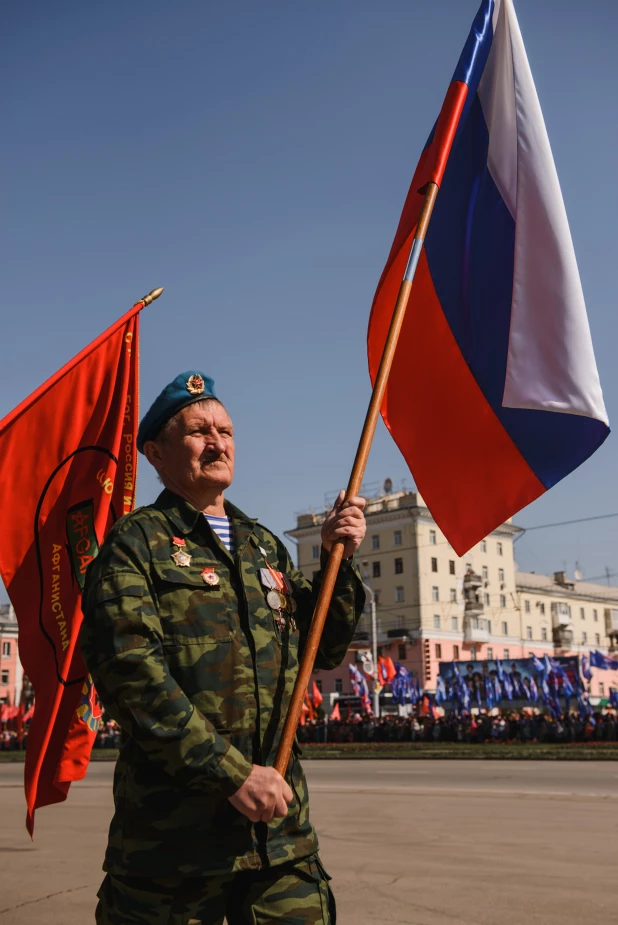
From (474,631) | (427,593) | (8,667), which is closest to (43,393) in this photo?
(427,593)

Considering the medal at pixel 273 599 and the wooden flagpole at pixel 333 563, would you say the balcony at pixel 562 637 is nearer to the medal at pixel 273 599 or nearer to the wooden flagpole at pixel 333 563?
the wooden flagpole at pixel 333 563

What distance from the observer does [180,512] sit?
2943 mm

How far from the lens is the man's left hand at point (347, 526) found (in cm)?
304

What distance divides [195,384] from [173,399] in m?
0.09

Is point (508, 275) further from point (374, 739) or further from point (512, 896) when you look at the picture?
point (374, 739)

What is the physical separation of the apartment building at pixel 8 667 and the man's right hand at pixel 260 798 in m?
79.9

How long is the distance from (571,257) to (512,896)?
3.80 metres

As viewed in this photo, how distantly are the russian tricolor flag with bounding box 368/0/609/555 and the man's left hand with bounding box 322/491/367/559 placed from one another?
1.47m

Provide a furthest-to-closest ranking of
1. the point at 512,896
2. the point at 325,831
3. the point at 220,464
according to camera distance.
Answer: the point at 325,831 → the point at 512,896 → the point at 220,464

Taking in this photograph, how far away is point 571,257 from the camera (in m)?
4.51

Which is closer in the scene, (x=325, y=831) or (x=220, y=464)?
(x=220, y=464)

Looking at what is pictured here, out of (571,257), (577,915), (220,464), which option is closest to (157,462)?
(220,464)

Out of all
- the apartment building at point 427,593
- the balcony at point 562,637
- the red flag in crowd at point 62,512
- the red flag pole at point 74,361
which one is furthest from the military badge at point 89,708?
the balcony at point 562,637

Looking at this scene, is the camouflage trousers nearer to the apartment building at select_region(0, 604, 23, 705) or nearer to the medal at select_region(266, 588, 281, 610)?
the medal at select_region(266, 588, 281, 610)
